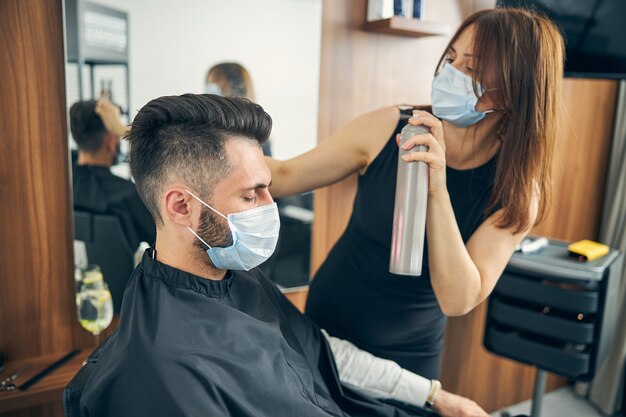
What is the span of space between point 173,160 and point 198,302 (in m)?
0.30

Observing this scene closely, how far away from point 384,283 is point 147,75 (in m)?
0.96

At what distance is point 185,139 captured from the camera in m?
1.01

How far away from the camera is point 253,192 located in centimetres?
107

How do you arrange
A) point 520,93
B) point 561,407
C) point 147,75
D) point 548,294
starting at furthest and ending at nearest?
point 561,407 → point 548,294 → point 147,75 → point 520,93

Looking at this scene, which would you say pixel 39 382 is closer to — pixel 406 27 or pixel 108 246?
pixel 108 246

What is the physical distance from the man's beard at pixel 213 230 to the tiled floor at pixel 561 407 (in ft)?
7.49

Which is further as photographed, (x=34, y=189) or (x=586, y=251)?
(x=586, y=251)

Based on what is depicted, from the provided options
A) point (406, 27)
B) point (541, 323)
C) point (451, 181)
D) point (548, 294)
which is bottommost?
point (541, 323)

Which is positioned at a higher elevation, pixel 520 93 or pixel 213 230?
pixel 520 93

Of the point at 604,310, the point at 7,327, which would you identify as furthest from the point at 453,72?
the point at 7,327

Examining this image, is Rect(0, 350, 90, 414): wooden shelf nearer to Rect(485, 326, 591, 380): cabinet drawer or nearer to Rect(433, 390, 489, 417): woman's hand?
Rect(433, 390, 489, 417): woman's hand

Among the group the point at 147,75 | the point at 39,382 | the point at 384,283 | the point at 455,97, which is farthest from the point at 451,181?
the point at 39,382

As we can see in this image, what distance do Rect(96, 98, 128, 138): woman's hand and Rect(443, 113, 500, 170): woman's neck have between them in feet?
3.07

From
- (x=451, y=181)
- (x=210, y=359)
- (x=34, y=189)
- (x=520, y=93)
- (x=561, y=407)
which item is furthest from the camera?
(x=561, y=407)
